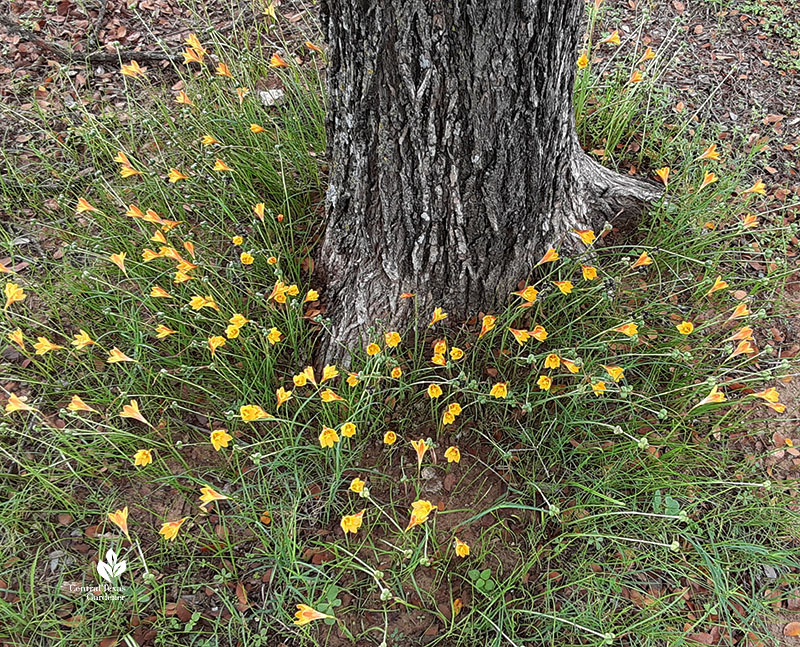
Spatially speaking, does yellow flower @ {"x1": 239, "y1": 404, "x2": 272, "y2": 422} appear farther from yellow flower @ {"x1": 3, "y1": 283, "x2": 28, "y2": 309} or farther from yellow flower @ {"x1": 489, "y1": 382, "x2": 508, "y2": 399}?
yellow flower @ {"x1": 3, "y1": 283, "x2": 28, "y2": 309}

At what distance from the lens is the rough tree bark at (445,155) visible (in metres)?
1.93

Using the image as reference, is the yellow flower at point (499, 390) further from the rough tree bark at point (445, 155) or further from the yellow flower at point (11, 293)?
the yellow flower at point (11, 293)

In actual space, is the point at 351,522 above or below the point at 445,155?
below

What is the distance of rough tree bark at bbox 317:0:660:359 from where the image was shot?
75.9 inches

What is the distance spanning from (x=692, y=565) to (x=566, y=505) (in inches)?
18.5

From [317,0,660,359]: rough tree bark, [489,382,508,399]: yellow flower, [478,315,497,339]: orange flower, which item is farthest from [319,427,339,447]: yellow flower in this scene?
[478,315,497,339]: orange flower

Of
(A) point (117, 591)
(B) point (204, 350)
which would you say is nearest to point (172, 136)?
(B) point (204, 350)

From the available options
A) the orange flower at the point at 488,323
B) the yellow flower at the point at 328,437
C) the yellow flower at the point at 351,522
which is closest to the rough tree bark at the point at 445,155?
the orange flower at the point at 488,323

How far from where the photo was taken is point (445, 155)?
7.13 ft

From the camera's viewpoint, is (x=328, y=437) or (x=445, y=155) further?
(x=445, y=155)

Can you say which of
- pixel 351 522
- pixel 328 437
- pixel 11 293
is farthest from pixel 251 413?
pixel 11 293

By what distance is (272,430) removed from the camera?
94.8 inches

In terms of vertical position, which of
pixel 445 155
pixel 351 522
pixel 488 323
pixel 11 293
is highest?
pixel 445 155

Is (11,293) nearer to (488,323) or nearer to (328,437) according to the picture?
(328,437)
